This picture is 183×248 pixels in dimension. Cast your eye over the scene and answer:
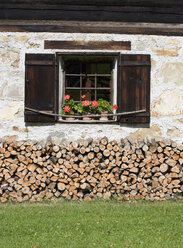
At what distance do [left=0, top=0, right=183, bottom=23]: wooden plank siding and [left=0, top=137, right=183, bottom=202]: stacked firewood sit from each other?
2181 millimetres

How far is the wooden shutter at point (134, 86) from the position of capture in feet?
22.2

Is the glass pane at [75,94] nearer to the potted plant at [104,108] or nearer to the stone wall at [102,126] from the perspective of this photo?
the potted plant at [104,108]

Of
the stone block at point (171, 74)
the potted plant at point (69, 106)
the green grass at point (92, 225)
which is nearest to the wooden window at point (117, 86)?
the potted plant at point (69, 106)

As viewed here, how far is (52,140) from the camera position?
6.77m

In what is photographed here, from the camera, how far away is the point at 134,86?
6781 millimetres

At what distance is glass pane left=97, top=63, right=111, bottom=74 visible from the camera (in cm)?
727

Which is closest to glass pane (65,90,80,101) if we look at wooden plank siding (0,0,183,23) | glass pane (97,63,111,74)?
glass pane (97,63,111,74)

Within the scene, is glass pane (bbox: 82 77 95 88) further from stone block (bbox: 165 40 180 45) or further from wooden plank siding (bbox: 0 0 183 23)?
stone block (bbox: 165 40 180 45)

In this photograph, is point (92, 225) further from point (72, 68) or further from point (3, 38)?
point (3, 38)

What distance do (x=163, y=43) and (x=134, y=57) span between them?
1.96 feet

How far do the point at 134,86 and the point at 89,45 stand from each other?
105 centimetres

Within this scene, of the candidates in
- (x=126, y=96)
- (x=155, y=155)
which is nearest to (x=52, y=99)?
(x=126, y=96)

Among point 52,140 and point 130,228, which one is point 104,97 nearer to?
point 52,140

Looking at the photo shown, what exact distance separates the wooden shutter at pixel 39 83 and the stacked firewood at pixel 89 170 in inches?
24.4
